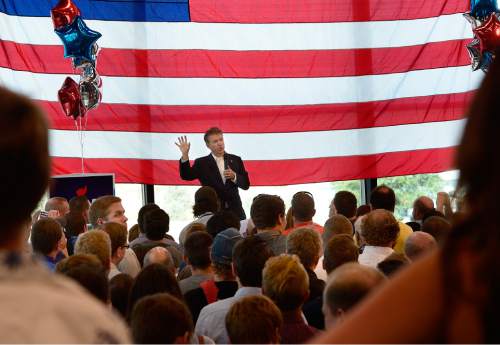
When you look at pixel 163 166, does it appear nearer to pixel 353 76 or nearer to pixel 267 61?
pixel 267 61

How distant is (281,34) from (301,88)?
19.1 inches

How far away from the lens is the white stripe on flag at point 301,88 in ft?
26.5

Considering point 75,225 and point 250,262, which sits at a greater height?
point 75,225

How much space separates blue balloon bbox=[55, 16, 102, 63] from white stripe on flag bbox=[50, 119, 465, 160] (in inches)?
29.1

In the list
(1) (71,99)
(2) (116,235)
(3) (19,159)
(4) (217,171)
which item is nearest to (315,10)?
(4) (217,171)

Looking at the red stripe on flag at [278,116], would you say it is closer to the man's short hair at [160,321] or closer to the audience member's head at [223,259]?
the audience member's head at [223,259]

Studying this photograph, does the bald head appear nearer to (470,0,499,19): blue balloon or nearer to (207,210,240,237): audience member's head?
(207,210,240,237): audience member's head

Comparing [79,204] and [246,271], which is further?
[79,204]

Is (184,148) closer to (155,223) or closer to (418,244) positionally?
(155,223)

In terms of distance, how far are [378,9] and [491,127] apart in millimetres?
7895

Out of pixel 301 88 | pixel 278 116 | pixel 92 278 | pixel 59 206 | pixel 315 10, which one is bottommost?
pixel 92 278

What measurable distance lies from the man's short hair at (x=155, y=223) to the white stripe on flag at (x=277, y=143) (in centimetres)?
261

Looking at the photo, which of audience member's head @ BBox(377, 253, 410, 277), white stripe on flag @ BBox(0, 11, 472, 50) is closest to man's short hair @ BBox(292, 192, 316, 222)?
audience member's head @ BBox(377, 253, 410, 277)

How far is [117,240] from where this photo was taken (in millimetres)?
4594
